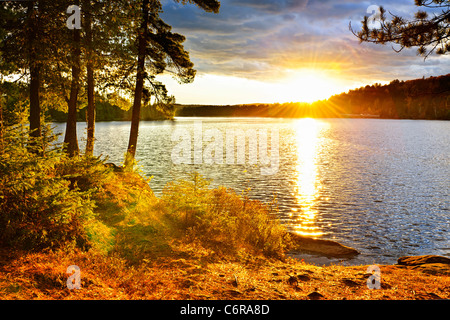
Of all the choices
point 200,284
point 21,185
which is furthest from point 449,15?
point 21,185

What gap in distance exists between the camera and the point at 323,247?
14070mm

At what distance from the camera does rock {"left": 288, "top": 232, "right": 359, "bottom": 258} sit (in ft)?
44.2

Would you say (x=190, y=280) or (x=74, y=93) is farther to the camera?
(x=74, y=93)

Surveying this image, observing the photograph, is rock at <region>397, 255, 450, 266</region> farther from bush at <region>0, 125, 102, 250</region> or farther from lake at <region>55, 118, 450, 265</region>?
bush at <region>0, 125, 102, 250</region>

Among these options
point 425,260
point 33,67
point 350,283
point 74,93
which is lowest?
point 425,260

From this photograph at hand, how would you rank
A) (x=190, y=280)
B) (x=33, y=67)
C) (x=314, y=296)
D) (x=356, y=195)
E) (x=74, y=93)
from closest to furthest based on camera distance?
(x=314, y=296)
(x=190, y=280)
(x=33, y=67)
(x=74, y=93)
(x=356, y=195)

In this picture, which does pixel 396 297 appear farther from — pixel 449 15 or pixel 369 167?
pixel 369 167

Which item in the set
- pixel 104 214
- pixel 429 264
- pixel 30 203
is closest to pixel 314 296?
pixel 429 264

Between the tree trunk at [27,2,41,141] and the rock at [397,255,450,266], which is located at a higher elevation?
the tree trunk at [27,2,41,141]

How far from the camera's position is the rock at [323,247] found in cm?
1348

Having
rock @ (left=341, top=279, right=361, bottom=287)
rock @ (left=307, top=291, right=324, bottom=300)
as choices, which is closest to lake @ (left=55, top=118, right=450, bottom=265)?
rock @ (left=341, top=279, right=361, bottom=287)

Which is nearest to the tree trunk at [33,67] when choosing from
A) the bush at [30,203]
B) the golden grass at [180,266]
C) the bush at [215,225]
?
the golden grass at [180,266]

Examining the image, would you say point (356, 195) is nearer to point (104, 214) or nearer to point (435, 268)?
point (435, 268)
